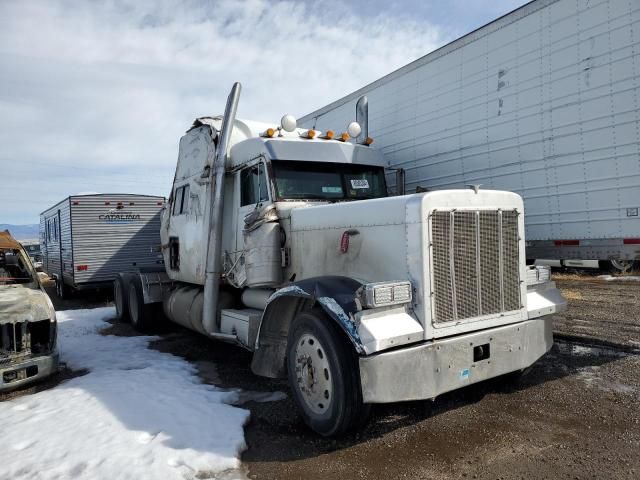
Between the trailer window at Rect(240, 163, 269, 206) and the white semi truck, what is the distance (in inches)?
0.9

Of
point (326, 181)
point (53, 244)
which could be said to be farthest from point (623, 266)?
point (53, 244)

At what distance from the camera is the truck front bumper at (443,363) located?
348 centimetres

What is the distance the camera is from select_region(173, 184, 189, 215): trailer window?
7.50m

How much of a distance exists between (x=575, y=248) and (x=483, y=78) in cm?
241

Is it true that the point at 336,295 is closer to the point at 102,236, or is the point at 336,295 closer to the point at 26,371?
the point at 26,371

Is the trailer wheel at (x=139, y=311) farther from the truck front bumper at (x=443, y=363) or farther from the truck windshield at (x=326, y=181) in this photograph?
the truck front bumper at (x=443, y=363)

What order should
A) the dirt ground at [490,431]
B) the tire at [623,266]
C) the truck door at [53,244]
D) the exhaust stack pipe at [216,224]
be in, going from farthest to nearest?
the truck door at [53,244], the tire at [623,266], the exhaust stack pipe at [216,224], the dirt ground at [490,431]

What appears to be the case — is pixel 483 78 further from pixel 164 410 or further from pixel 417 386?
pixel 164 410

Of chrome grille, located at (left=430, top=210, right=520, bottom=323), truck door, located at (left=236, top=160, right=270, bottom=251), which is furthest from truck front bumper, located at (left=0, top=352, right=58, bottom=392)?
chrome grille, located at (left=430, top=210, right=520, bottom=323)

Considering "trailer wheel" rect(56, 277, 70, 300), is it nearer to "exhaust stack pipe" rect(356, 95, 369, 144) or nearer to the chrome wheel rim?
"exhaust stack pipe" rect(356, 95, 369, 144)

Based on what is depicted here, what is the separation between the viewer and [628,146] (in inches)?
194

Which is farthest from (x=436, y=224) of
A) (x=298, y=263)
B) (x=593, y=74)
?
(x=593, y=74)

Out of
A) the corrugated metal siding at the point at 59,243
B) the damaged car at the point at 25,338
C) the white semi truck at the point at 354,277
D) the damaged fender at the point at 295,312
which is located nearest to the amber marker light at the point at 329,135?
the white semi truck at the point at 354,277

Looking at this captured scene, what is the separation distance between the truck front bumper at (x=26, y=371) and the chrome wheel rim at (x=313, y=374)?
3257mm
